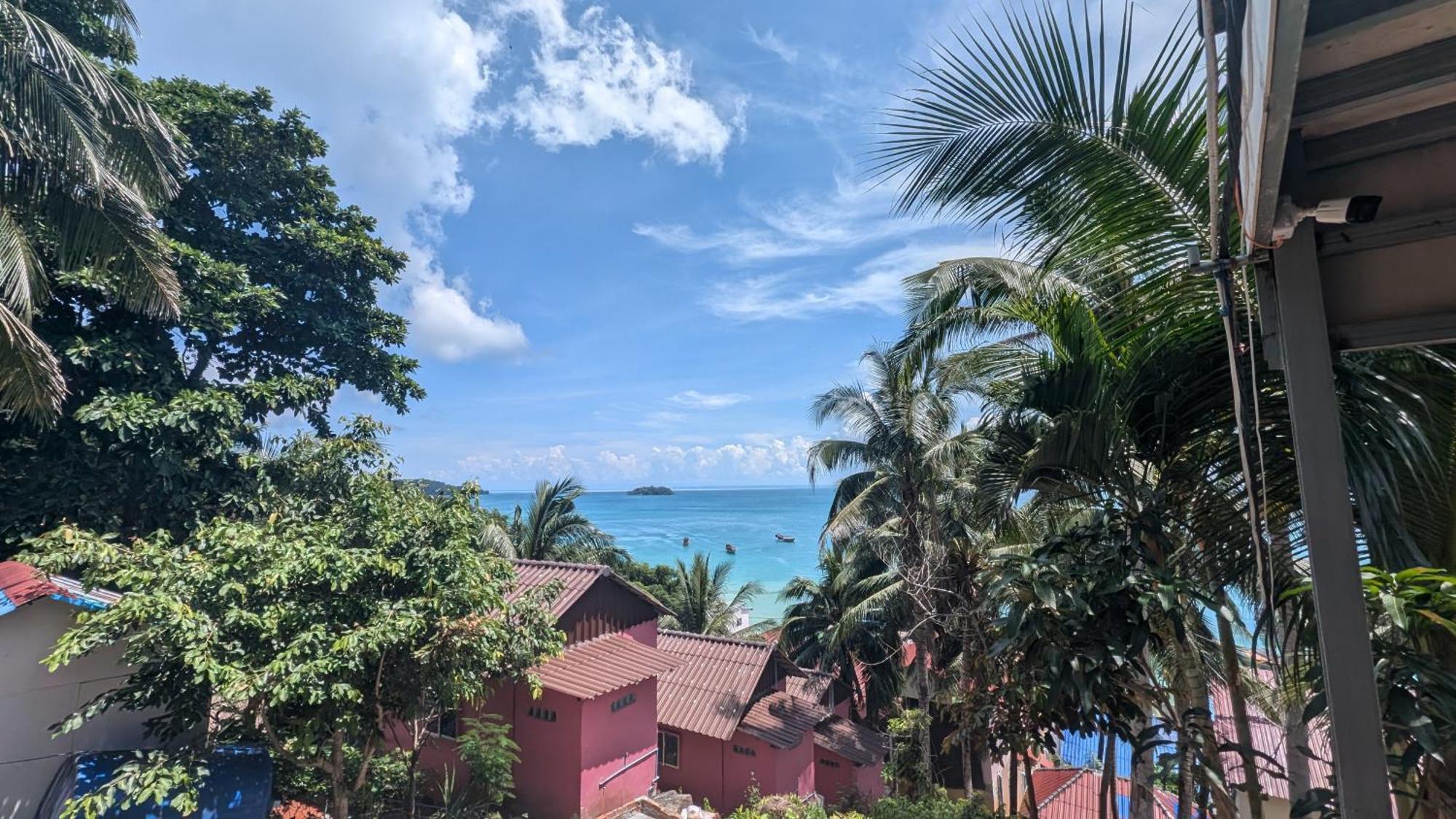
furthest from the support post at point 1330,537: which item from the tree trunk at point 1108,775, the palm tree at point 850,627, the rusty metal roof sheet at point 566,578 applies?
the palm tree at point 850,627

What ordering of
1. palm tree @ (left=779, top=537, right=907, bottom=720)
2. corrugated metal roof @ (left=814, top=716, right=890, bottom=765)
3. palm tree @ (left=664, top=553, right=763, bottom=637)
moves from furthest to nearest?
palm tree @ (left=664, top=553, right=763, bottom=637)
corrugated metal roof @ (left=814, top=716, right=890, bottom=765)
palm tree @ (left=779, top=537, right=907, bottom=720)

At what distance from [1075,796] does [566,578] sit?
11254mm

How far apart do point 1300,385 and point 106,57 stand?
50.6 feet

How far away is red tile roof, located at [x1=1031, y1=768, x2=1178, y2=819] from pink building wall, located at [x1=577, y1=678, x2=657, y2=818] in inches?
274

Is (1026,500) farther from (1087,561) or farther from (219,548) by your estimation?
(219,548)

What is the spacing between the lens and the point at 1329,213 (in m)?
1.38

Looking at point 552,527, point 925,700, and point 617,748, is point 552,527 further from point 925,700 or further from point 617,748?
point 925,700

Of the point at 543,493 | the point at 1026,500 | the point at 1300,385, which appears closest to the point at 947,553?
the point at 1026,500

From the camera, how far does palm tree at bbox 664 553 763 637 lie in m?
21.8

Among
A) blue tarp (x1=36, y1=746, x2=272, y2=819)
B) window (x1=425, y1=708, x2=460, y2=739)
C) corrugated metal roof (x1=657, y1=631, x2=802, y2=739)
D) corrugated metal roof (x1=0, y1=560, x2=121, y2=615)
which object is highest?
corrugated metal roof (x1=0, y1=560, x2=121, y2=615)

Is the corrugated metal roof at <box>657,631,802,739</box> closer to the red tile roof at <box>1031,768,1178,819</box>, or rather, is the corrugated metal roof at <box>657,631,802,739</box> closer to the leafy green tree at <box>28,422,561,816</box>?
the red tile roof at <box>1031,768,1178,819</box>

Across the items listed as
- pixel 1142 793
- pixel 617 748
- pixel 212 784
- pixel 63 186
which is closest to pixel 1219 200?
pixel 1142 793

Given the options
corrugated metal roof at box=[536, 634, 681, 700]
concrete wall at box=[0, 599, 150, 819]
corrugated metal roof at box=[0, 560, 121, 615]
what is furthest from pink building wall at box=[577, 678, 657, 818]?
corrugated metal roof at box=[0, 560, 121, 615]

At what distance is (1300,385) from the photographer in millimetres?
1522
